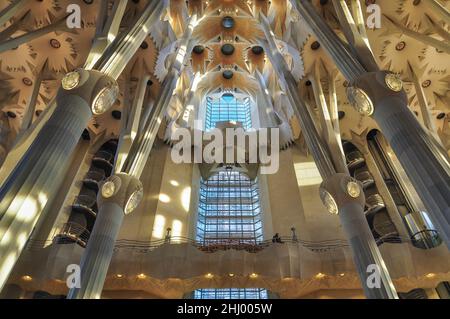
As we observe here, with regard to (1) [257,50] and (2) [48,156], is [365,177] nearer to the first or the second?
(1) [257,50]

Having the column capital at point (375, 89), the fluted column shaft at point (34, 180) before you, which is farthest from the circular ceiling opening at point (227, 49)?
the fluted column shaft at point (34, 180)

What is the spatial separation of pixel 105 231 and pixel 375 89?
25.5 ft

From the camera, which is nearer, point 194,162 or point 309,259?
point 309,259

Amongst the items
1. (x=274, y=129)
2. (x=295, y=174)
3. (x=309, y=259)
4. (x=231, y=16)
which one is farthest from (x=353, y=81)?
(x=231, y=16)

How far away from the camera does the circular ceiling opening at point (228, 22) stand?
21250mm

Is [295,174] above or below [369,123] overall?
below

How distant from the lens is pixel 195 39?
21078 mm

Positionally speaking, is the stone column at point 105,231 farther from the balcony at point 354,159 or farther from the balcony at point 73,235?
the balcony at point 354,159

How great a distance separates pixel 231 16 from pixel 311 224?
489 inches

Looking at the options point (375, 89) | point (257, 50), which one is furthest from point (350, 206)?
point (257, 50)

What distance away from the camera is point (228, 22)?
70.3 feet

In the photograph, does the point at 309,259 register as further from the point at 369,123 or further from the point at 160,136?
→ the point at 160,136

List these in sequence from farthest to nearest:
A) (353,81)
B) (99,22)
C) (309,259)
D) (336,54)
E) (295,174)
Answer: (295,174), (309,259), (99,22), (336,54), (353,81)

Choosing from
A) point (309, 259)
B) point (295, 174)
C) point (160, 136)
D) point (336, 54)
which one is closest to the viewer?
point (336, 54)
